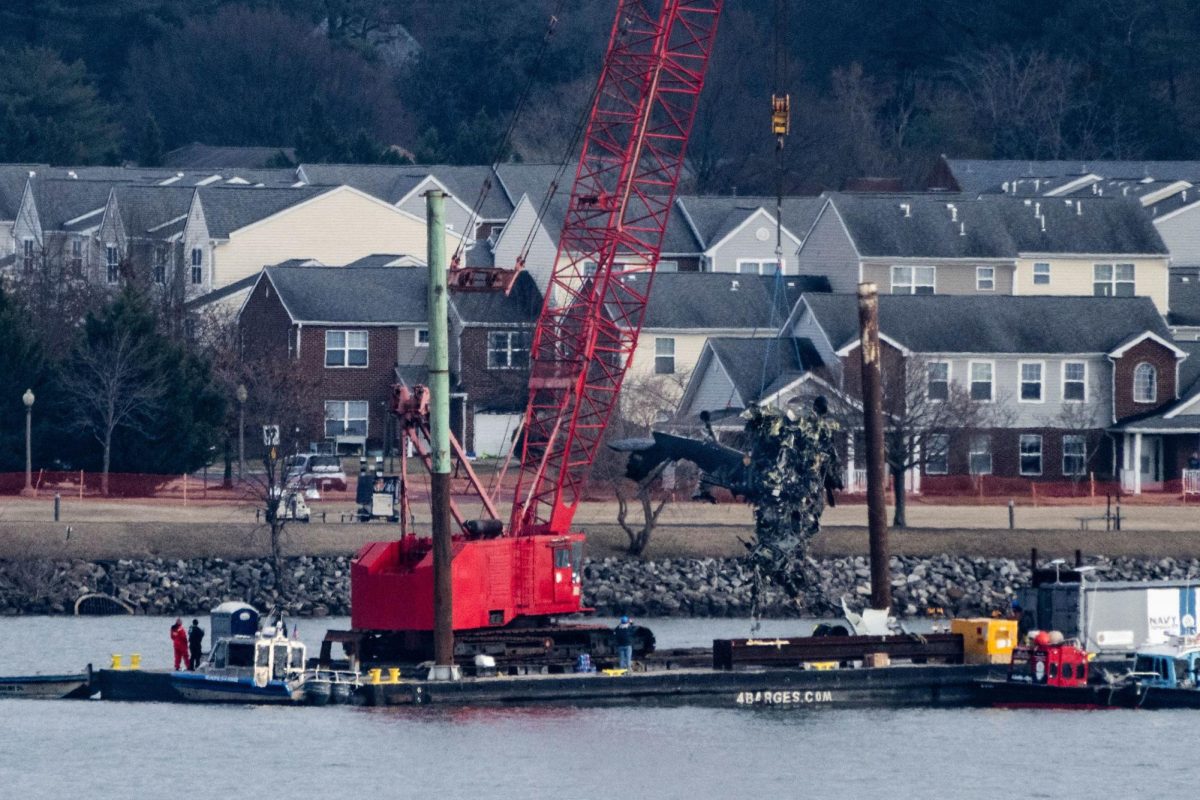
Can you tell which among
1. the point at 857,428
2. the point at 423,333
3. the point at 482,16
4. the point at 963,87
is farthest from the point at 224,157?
the point at 857,428

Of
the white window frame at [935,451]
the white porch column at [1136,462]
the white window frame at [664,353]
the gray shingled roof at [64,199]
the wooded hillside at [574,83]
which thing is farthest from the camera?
the wooded hillside at [574,83]

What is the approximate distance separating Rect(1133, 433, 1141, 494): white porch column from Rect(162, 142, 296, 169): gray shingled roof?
6161 centimetres

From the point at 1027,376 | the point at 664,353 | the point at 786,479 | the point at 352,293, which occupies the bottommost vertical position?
the point at 786,479

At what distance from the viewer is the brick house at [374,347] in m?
90.3

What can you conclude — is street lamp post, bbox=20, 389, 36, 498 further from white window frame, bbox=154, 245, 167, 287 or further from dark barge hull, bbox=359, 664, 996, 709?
dark barge hull, bbox=359, 664, 996, 709

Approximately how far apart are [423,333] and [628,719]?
43258 millimetres

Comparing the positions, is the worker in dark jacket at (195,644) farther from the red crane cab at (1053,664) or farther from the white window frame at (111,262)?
the white window frame at (111,262)

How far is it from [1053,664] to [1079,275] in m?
48.5

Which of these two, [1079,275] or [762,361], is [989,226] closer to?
[1079,275]

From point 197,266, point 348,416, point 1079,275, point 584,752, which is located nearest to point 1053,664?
point 584,752

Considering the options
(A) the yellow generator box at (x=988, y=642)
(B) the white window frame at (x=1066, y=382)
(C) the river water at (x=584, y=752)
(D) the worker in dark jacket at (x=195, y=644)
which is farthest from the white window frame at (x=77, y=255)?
(A) the yellow generator box at (x=988, y=642)

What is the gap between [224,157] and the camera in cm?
14062

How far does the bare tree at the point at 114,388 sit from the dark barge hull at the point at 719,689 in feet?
94.7

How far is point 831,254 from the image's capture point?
97.6 m
